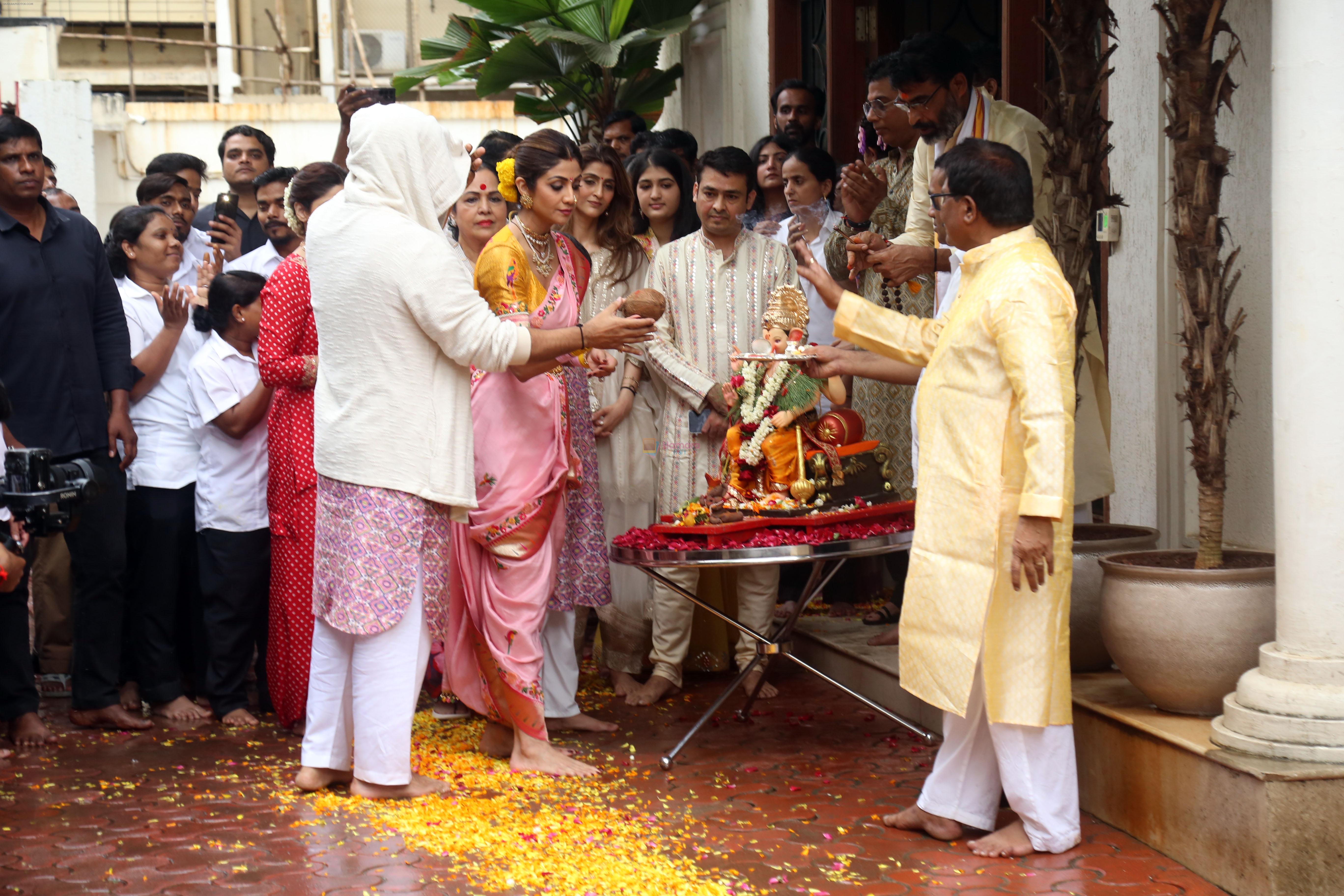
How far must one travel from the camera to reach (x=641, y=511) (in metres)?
6.08

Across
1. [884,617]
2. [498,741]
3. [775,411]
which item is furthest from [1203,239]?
[498,741]

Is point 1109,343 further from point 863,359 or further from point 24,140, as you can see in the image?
point 24,140

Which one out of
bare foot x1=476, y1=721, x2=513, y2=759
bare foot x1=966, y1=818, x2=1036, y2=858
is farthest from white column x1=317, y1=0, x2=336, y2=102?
bare foot x1=966, y1=818, x2=1036, y2=858

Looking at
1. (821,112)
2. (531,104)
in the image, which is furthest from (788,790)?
(531,104)

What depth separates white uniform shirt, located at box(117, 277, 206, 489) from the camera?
5.68 meters

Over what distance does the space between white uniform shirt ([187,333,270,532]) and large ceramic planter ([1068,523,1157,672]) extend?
3.14m

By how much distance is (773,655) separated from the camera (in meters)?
5.12

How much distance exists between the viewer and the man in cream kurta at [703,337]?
18.7ft

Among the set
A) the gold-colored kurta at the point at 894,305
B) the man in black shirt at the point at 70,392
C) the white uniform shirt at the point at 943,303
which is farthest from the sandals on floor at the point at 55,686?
the white uniform shirt at the point at 943,303

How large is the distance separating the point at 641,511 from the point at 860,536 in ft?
5.54

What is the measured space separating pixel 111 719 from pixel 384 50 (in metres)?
19.6

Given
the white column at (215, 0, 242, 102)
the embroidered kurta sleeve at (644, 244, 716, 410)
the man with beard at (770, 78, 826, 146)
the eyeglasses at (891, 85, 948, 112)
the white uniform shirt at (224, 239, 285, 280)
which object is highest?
the white column at (215, 0, 242, 102)

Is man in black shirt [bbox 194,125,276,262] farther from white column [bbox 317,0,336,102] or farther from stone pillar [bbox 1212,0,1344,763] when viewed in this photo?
white column [bbox 317,0,336,102]

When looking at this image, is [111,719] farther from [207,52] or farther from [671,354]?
[207,52]
